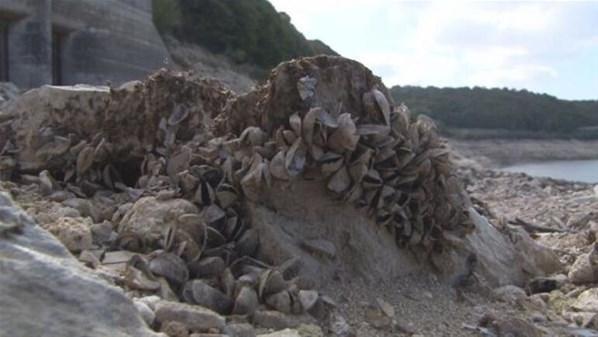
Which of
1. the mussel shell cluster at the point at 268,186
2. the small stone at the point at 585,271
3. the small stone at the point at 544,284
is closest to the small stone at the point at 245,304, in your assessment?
the mussel shell cluster at the point at 268,186

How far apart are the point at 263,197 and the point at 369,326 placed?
93 cm

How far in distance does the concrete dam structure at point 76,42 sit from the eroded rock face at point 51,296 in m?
13.1

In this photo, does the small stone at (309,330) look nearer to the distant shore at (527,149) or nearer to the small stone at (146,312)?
the small stone at (146,312)

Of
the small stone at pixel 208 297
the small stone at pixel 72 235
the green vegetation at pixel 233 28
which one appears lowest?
the small stone at pixel 208 297

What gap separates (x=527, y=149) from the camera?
58438mm

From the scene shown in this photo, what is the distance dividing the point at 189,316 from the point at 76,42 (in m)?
15.4

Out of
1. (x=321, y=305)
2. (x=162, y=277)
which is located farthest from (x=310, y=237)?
(x=162, y=277)

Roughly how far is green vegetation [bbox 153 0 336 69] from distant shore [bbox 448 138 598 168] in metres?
20.4

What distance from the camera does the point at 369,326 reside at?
3799 millimetres

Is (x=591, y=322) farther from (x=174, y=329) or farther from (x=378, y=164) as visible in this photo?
(x=174, y=329)

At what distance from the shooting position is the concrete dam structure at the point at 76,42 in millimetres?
15164

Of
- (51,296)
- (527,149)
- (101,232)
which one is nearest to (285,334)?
(51,296)

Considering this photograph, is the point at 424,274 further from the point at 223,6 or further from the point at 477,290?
the point at 223,6

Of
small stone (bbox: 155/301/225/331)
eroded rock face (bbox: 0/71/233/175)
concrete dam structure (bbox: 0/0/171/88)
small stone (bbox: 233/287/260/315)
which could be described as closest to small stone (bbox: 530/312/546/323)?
small stone (bbox: 233/287/260/315)
